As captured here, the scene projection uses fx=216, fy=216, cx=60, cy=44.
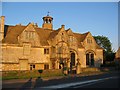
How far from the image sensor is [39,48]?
1859 inches

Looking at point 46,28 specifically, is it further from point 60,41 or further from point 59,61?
point 59,61

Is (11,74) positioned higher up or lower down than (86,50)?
lower down

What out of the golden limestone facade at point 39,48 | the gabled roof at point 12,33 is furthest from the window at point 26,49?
the gabled roof at point 12,33

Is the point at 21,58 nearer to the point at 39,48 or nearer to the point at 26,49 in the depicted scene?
the point at 26,49

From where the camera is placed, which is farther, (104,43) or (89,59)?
(104,43)

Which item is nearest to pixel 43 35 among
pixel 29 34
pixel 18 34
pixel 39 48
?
pixel 39 48

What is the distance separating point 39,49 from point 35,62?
3084 mm

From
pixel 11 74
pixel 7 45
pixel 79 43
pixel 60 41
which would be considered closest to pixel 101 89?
pixel 11 74

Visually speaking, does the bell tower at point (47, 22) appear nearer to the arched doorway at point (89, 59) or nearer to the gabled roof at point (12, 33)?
the gabled roof at point (12, 33)

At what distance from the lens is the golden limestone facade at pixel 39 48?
4341cm

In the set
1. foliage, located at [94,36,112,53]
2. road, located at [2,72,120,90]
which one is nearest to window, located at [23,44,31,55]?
road, located at [2,72,120,90]

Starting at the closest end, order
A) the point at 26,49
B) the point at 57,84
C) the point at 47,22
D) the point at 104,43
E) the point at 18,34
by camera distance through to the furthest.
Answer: the point at 57,84 → the point at 26,49 → the point at 18,34 → the point at 47,22 → the point at 104,43

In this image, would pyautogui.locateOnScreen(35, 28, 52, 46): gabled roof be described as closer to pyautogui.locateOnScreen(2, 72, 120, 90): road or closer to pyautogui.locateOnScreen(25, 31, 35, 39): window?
pyautogui.locateOnScreen(25, 31, 35, 39): window

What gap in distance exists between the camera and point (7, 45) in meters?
43.0
